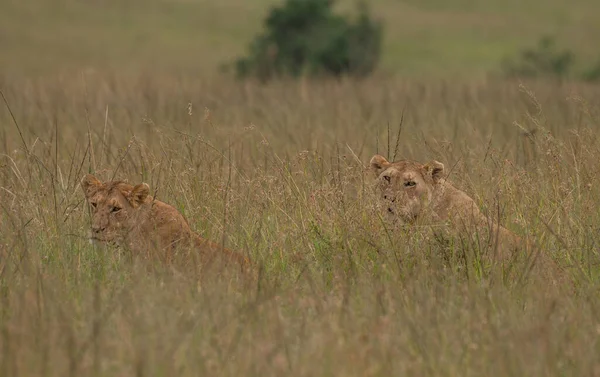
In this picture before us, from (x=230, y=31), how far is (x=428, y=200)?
4021 centimetres

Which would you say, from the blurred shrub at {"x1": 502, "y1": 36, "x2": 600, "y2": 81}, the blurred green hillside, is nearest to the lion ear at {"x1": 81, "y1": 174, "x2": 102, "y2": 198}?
the blurred shrub at {"x1": 502, "y1": 36, "x2": 600, "y2": 81}

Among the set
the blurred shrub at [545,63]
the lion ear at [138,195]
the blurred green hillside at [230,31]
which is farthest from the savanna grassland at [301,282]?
the blurred green hillside at [230,31]

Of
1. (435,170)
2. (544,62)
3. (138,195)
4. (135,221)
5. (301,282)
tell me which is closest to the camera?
(301,282)

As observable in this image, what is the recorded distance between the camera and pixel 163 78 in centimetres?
1828

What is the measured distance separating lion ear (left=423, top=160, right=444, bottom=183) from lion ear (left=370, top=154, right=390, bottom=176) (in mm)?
254

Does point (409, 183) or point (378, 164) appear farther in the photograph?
point (378, 164)

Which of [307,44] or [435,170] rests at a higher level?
[435,170]

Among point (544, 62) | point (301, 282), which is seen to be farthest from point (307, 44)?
point (301, 282)

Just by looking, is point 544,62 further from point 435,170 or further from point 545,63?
point 435,170

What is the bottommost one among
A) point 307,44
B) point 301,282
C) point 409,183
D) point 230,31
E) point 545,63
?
point 230,31

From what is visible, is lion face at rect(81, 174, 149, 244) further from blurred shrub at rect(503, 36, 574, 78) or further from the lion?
blurred shrub at rect(503, 36, 574, 78)

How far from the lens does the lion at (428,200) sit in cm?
607

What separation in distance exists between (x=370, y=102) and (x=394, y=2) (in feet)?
135

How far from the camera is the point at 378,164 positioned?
672cm
